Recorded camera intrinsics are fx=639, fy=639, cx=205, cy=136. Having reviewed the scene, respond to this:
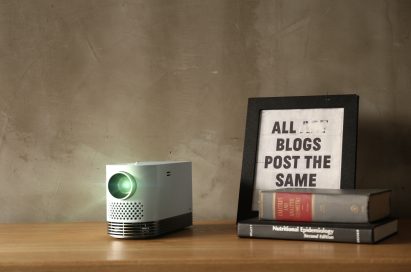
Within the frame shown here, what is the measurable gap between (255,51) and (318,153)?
0.36 m

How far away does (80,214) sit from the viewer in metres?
1.80

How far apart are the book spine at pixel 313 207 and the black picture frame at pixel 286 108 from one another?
18cm

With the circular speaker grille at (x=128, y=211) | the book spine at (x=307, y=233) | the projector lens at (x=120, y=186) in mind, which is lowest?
the book spine at (x=307, y=233)

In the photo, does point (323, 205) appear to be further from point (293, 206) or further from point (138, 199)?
point (138, 199)

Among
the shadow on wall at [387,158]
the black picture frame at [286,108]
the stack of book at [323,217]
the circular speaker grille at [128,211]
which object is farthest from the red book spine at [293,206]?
the shadow on wall at [387,158]

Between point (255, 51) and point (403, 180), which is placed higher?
point (255, 51)

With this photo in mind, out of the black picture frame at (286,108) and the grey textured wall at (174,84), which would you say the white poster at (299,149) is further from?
the grey textured wall at (174,84)

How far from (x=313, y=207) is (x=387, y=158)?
460 millimetres

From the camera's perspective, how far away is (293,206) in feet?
4.46

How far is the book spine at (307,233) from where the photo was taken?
1268mm

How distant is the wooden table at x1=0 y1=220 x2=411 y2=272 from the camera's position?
1.13 m

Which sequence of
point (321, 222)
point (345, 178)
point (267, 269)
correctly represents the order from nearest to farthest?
1. point (267, 269)
2. point (321, 222)
3. point (345, 178)

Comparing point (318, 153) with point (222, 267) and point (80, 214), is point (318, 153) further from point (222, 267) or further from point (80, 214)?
point (80, 214)

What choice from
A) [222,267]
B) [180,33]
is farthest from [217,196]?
[222,267]
